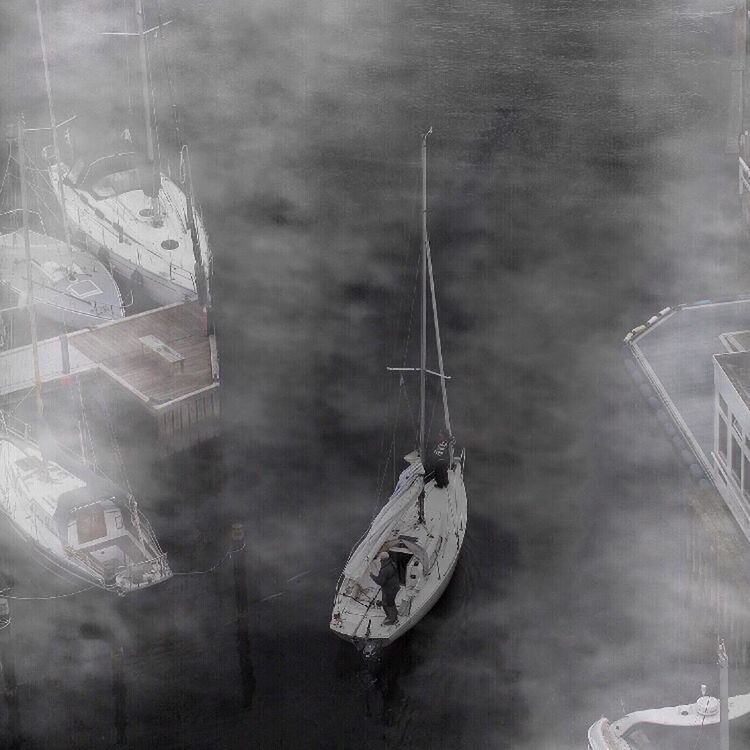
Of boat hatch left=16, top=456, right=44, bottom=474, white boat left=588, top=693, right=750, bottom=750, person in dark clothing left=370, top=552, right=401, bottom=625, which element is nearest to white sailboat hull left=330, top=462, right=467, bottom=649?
person in dark clothing left=370, top=552, right=401, bottom=625

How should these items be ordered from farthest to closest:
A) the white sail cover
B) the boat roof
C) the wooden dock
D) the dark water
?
the wooden dock, the white sail cover, the dark water, the boat roof

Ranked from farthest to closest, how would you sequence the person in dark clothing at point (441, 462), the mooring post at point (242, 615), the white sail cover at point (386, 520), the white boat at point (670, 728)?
1. the person in dark clothing at point (441, 462)
2. the white sail cover at point (386, 520)
3. the mooring post at point (242, 615)
4. the white boat at point (670, 728)

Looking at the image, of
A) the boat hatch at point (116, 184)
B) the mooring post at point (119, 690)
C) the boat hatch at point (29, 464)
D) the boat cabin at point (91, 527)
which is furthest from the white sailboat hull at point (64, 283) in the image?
the mooring post at point (119, 690)

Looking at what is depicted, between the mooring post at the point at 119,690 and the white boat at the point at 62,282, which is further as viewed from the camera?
the white boat at the point at 62,282

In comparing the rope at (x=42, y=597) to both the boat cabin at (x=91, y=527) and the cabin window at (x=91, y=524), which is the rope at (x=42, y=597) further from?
the cabin window at (x=91, y=524)

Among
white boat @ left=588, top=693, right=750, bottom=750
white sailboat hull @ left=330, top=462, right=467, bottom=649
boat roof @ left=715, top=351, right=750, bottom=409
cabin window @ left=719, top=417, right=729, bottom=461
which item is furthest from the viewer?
cabin window @ left=719, top=417, right=729, bottom=461

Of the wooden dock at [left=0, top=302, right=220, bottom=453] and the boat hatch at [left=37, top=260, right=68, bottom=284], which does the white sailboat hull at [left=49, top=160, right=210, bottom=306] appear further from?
the boat hatch at [left=37, top=260, right=68, bottom=284]

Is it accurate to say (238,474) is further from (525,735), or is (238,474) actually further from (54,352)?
(525,735)
